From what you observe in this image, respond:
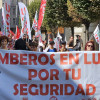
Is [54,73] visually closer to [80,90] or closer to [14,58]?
[80,90]

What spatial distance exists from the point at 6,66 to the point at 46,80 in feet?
2.41

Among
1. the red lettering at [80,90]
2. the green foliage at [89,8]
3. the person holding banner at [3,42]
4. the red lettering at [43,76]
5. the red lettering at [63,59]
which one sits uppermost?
the green foliage at [89,8]

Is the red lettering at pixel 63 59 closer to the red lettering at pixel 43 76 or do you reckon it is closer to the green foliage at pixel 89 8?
the red lettering at pixel 43 76

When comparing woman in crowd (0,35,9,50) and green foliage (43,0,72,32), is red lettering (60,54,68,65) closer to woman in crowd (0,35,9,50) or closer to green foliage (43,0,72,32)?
woman in crowd (0,35,9,50)

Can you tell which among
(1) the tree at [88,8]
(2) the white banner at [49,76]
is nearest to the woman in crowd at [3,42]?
(2) the white banner at [49,76]

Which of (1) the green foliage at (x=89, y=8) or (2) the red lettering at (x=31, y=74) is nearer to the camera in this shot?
(2) the red lettering at (x=31, y=74)

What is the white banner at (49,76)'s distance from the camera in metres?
5.74

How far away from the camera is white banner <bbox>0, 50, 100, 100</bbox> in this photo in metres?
5.74

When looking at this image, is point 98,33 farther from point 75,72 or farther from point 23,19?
point 75,72

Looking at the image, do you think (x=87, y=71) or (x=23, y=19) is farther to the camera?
(x=23, y=19)

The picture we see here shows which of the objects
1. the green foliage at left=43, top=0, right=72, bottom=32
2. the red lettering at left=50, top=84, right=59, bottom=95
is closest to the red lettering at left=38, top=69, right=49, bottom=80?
the red lettering at left=50, top=84, right=59, bottom=95

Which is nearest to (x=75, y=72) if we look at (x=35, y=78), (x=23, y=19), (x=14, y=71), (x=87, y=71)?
(x=87, y=71)

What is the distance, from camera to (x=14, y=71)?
5.82 metres

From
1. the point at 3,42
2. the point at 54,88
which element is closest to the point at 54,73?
the point at 54,88
